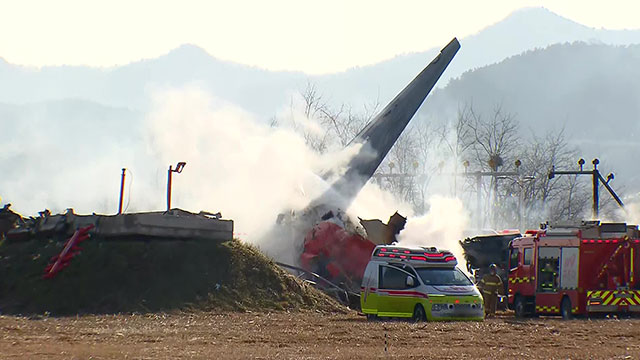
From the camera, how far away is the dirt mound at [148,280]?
27141 mm

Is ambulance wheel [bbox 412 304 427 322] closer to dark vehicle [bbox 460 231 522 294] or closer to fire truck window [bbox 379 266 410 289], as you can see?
fire truck window [bbox 379 266 410 289]

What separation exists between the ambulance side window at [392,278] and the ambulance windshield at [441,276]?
0.49 metres

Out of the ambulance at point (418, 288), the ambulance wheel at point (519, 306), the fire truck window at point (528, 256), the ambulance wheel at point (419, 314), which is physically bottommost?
the ambulance wheel at point (519, 306)

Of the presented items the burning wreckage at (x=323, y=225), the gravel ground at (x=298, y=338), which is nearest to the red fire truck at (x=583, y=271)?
the gravel ground at (x=298, y=338)

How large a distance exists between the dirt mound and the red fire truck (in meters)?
6.76

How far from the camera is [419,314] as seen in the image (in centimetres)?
2462

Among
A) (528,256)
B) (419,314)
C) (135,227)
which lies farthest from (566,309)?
(135,227)

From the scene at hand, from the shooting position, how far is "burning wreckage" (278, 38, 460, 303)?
117 ft

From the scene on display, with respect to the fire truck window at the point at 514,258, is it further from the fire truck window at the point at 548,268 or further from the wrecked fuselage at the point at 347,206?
the wrecked fuselage at the point at 347,206

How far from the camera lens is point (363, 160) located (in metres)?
45.2

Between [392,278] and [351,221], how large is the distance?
14.8 metres

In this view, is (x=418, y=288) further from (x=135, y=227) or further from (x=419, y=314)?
(x=135, y=227)

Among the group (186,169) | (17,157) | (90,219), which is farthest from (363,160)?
(17,157)

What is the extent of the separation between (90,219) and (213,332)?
12.0m
